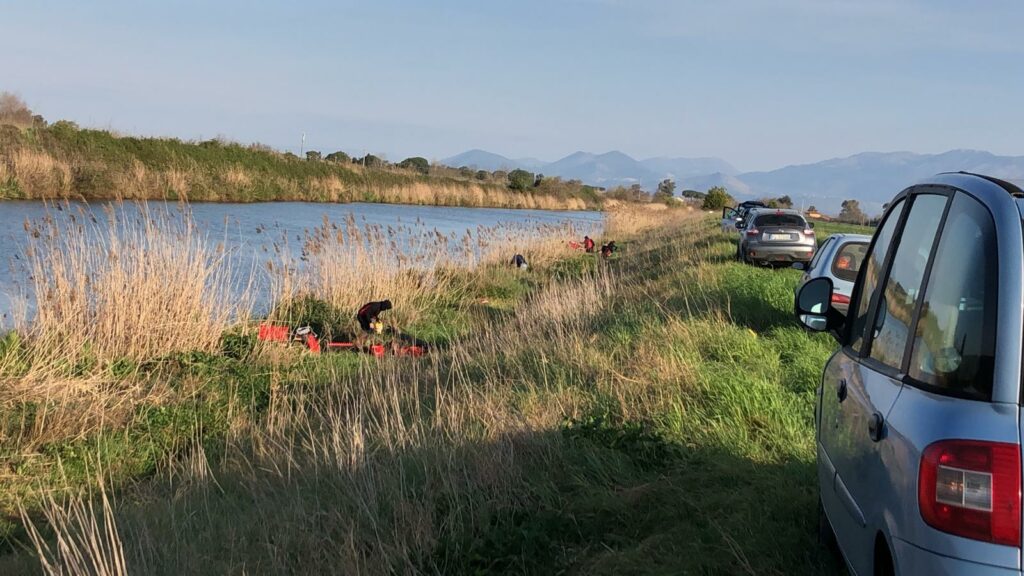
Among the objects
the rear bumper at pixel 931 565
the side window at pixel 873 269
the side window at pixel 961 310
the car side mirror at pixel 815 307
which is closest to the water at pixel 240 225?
the car side mirror at pixel 815 307

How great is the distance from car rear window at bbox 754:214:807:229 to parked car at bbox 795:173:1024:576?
20822 mm

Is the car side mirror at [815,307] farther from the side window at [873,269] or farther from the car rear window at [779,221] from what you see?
the car rear window at [779,221]

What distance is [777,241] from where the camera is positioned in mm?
23109

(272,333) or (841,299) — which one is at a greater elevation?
(841,299)

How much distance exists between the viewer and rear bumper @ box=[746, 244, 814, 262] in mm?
23094

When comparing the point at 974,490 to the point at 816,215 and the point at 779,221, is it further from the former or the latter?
the point at 816,215

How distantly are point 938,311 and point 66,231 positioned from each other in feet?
37.4

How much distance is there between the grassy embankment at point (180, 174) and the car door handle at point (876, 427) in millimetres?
20244

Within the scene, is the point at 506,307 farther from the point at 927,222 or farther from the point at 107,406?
the point at 927,222

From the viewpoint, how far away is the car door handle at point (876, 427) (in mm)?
2867

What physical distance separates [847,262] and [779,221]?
11.8m

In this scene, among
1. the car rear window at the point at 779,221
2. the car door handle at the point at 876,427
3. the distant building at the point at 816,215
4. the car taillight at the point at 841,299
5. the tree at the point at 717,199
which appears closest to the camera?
the car door handle at the point at 876,427

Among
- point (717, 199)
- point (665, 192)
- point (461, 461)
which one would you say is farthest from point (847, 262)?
point (665, 192)

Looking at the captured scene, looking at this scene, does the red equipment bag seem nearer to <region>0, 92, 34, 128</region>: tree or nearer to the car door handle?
the car door handle
